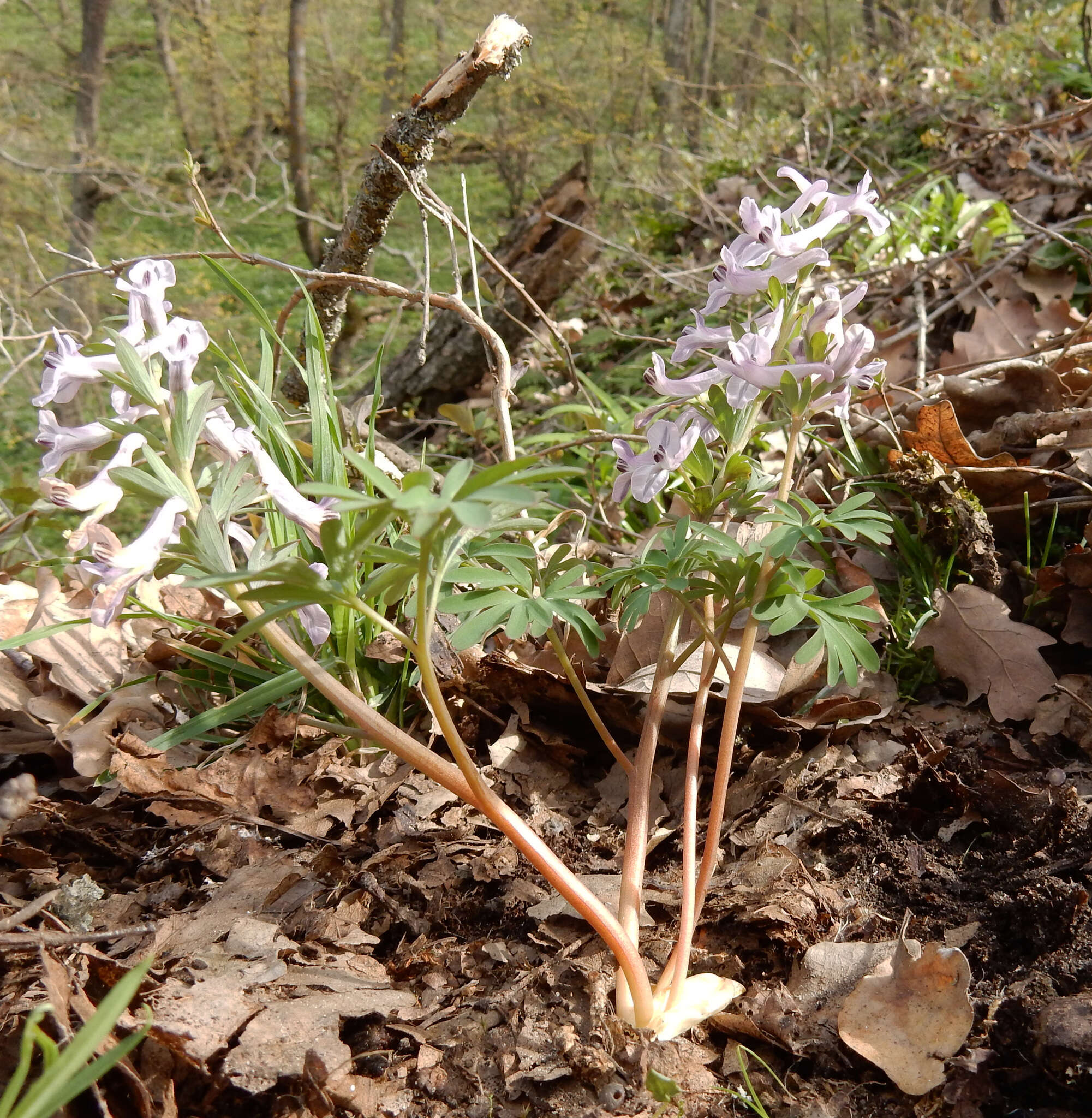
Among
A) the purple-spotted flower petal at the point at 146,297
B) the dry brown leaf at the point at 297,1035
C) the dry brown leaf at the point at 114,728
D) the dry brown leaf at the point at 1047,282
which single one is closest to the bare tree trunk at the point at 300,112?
the dry brown leaf at the point at 1047,282

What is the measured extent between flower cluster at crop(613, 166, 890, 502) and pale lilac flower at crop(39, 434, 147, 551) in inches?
30.6

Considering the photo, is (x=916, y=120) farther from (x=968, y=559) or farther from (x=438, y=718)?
(x=438, y=718)

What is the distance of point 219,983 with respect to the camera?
1316 millimetres

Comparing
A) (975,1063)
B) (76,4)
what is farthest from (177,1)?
(975,1063)

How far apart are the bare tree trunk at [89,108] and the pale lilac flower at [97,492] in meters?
7.12

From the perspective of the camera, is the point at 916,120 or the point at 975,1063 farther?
the point at 916,120

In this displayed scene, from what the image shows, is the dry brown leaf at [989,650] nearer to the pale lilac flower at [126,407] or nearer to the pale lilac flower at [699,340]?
the pale lilac flower at [699,340]

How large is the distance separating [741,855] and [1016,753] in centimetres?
68

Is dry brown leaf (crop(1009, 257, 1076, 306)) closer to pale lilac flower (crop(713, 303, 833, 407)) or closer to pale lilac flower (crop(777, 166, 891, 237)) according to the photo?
pale lilac flower (crop(777, 166, 891, 237))

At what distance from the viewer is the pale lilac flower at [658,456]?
146 centimetres

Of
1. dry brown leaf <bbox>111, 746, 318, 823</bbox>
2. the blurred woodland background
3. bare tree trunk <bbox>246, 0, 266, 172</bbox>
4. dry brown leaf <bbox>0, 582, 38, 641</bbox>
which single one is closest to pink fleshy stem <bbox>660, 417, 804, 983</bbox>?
dry brown leaf <bbox>111, 746, 318, 823</bbox>

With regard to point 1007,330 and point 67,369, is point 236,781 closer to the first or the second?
point 67,369

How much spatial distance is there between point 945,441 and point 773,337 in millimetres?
1175

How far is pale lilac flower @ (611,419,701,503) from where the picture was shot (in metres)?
1.46
